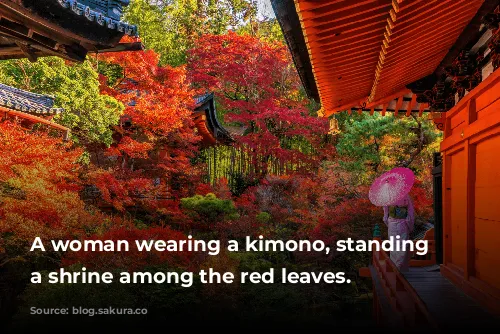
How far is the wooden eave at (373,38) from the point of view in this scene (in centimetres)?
352

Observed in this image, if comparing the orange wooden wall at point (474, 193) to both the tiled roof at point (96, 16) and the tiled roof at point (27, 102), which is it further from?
the tiled roof at point (27, 102)

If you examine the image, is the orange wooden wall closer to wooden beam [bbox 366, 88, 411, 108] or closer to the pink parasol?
the pink parasol

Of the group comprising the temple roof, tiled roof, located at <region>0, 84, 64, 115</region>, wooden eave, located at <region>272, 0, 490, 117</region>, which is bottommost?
wooden eave, located at <region>272, 0, 490, 117</region>

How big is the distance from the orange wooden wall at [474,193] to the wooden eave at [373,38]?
0.59m

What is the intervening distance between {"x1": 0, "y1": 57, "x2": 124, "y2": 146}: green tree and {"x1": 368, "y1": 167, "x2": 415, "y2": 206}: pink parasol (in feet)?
27.1

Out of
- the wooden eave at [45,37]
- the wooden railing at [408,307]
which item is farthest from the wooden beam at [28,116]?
the wooden railing at [408,307]

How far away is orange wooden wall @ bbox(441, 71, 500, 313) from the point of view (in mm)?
4406

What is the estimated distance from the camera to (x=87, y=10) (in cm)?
514

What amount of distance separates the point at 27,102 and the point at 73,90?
1.63 metres

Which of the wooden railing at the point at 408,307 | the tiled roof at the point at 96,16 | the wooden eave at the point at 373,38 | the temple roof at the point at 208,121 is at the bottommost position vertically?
the wooden railing at the point at 408,307

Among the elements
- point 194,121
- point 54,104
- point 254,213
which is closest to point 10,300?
point 54,104

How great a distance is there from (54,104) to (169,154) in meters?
6.16

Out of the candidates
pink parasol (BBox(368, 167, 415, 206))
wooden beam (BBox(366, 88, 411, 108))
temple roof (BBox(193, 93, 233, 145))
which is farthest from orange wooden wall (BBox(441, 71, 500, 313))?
temple roof (BBox(193, 93, 233, 145))

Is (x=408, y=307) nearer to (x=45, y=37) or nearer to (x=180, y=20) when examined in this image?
(x=45, y=37)
